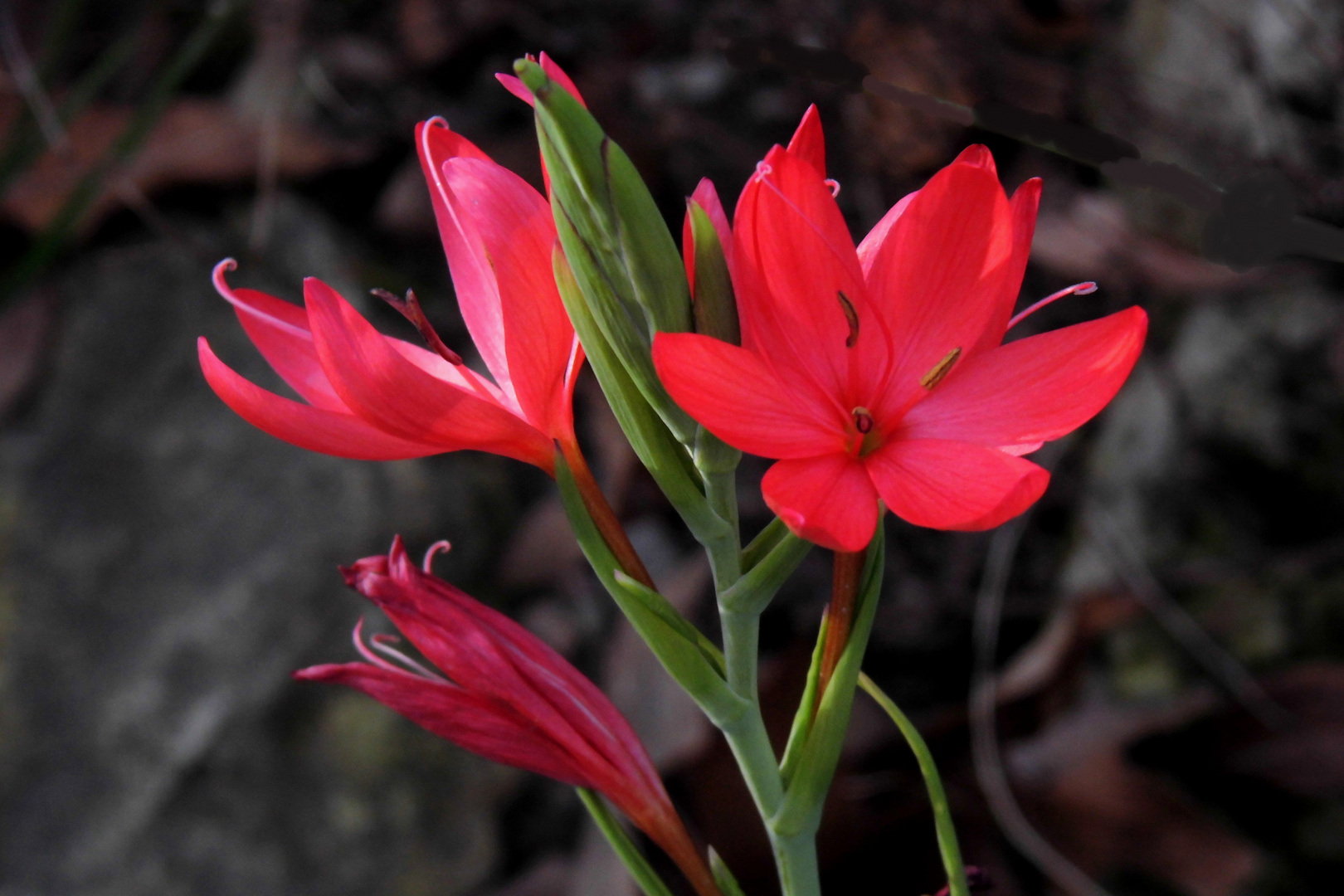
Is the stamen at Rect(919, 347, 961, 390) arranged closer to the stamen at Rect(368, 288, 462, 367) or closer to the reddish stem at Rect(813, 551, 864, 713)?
the reddish stem at Rect(813, 551, 864, 713)

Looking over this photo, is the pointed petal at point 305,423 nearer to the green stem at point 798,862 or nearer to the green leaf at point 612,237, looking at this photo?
the green leaf at point 612,237

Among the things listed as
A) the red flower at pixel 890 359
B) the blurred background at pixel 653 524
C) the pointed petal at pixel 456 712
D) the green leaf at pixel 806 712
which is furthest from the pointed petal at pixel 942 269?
the blurred background at pixel 653 524

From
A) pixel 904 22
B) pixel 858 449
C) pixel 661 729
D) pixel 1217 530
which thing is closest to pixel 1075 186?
pixel 904 22

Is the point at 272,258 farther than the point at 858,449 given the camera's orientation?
Yes

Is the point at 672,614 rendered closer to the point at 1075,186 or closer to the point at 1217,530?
the point at 1217,530

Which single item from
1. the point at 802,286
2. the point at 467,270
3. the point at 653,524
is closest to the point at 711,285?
the point at 802,286
